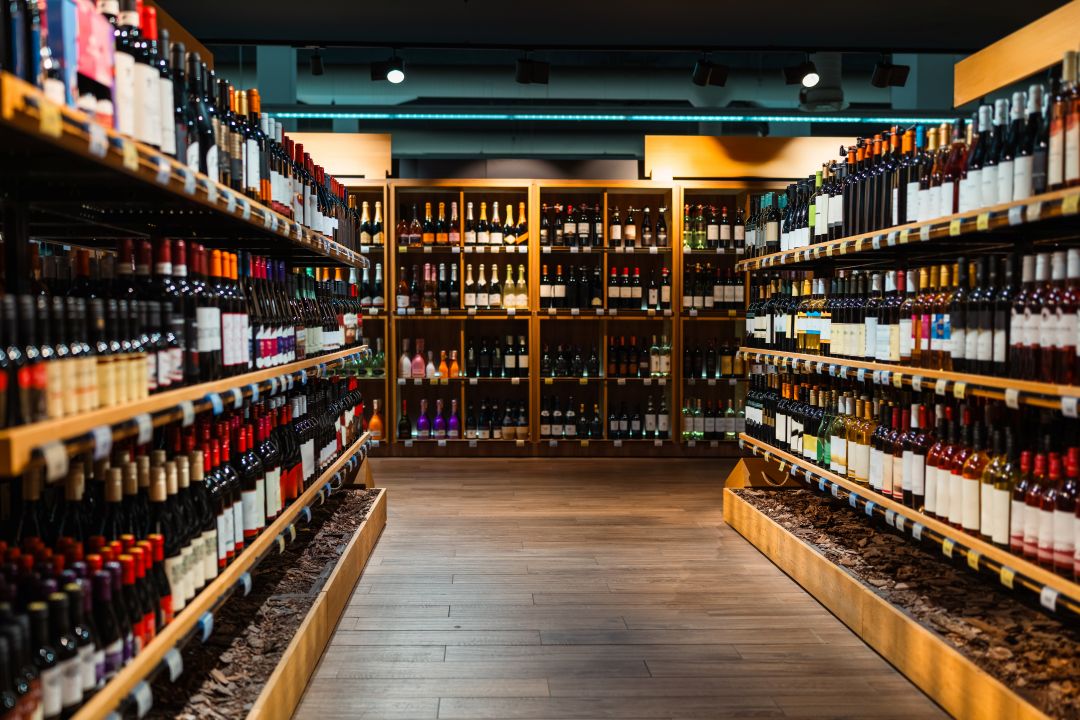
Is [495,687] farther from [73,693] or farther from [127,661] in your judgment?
[73,693]

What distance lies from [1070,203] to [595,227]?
5.61 meters

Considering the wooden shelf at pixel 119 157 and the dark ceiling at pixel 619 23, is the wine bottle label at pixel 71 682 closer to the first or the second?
the wooden shelf at pixel 119 157

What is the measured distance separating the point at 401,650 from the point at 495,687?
50 cm

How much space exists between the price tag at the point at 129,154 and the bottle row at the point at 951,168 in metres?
2.37

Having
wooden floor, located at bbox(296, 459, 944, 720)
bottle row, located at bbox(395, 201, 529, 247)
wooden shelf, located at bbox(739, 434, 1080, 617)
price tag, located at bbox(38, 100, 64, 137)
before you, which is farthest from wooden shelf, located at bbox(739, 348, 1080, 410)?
bottle row, located at bbox(395, 201, 529, 247)

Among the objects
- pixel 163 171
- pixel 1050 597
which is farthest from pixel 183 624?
pixel 1050 597

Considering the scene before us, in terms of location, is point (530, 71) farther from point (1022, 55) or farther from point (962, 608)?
point (962, 608)

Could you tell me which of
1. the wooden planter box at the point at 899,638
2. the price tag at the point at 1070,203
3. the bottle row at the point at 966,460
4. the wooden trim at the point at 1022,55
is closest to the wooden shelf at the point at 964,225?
the price tag at the point at 1070,203

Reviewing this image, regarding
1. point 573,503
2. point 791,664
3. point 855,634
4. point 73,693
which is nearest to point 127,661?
point 73,693

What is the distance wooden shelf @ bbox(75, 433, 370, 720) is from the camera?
5.68 feet

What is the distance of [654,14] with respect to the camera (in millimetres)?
6766

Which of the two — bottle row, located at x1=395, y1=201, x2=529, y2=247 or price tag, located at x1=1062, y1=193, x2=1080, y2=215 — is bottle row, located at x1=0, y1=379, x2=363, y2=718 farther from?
bottle row, located at x1=395, y1=201, x2=529, y2=247

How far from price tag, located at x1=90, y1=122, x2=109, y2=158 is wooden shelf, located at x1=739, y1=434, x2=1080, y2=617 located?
250cm

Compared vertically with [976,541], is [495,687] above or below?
below
